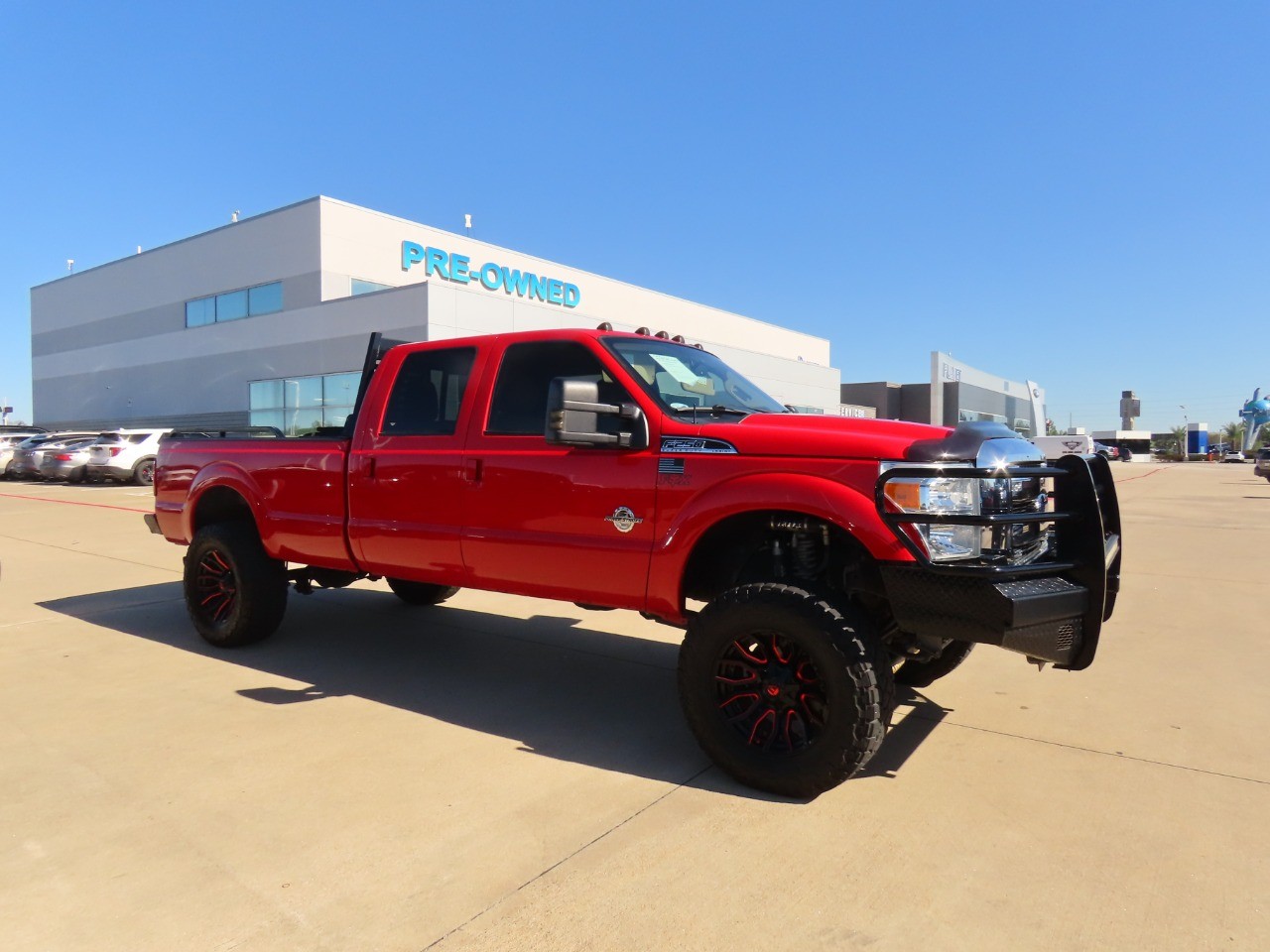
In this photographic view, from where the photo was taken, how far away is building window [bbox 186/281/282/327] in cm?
2752

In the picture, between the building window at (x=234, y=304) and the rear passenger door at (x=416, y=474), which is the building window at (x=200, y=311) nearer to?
the building window at (x=234, y=304)

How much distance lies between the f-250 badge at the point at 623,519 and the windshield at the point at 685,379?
0.52 meters

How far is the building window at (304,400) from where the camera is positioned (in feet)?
83.3

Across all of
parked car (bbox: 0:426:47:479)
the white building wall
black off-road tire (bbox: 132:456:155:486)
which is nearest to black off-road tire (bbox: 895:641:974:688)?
the white building wall

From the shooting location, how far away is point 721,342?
39.8 m

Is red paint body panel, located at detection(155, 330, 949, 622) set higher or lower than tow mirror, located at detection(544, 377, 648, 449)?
lower

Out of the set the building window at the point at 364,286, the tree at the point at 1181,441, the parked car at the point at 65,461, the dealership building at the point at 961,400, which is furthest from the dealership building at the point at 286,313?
the tree at the point at 1181,441

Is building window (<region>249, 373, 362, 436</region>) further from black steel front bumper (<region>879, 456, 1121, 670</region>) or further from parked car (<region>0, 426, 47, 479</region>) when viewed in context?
black steel front bumper (<region>879, 456, 1121, 670</region>)

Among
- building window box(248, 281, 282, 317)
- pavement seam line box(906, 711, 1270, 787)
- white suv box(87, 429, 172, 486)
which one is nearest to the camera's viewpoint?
pavement seam line box(906, 711, 1270, 787)

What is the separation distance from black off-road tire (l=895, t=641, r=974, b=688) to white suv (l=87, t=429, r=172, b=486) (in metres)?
21.0

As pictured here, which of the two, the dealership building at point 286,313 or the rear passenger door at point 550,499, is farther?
the dealership building at point 286,313

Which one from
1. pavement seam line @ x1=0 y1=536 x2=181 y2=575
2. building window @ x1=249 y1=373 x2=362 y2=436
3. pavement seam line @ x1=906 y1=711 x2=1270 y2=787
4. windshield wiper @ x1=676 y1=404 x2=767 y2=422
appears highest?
building window @ x1=249 y1=373 x2=362 y2=436

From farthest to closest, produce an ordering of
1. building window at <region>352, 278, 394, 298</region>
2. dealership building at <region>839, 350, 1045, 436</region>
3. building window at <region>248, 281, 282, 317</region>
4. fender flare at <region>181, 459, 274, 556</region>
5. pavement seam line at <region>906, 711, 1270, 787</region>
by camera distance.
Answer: dealership building at <region>839, 350, 1045, 436</region>
building window at <region>248, 281, 282, 317</region>
building window at <region>352, 278, 394, 298</region>
fender flare at <region>181, 459, 274, 556</region>
pavement seam line at <region>906, 711, 1270, 787</region>

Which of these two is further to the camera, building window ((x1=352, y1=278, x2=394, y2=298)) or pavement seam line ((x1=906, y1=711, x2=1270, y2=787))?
building window ((x1=352, y1=278, x2=394, y2=298))
